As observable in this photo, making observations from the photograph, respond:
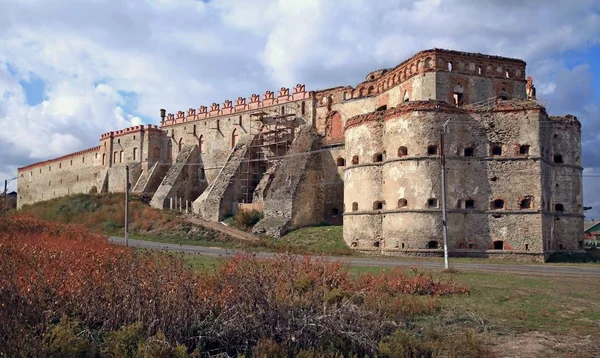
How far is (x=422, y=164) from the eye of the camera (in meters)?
28.4

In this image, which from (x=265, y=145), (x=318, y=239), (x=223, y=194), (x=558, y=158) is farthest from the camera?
(x=265, y=145)

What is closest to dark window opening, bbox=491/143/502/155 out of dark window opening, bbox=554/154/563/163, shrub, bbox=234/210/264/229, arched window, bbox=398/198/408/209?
dark window opening, bbox=554/154/563/163

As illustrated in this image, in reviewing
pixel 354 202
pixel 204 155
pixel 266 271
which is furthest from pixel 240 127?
pixel 266 271

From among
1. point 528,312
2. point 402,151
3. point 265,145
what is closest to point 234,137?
point 265,145

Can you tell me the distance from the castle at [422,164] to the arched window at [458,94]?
0.08 m

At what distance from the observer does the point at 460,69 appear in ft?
108

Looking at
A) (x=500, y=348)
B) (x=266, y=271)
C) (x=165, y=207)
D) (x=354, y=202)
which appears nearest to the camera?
(x=500, y=348)

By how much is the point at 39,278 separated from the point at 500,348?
8.32 m

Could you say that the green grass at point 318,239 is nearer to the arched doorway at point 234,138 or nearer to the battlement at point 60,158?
the arched doorway at point 234,138

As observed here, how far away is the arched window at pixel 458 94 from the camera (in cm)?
3294

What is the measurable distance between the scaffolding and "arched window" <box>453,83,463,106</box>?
48.9ft

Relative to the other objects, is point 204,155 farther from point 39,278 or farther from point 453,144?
point 39,278

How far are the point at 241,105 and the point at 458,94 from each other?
22.7 meters

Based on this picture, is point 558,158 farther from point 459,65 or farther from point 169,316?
point 169,316
